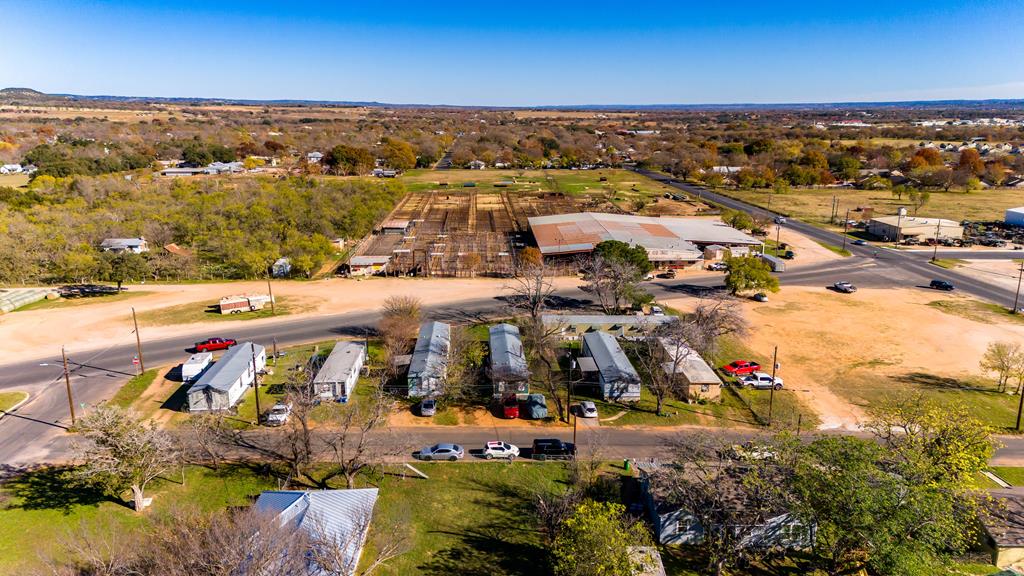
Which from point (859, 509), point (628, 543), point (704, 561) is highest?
point (859, 509)

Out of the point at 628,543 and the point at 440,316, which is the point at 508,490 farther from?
the point at 440,316

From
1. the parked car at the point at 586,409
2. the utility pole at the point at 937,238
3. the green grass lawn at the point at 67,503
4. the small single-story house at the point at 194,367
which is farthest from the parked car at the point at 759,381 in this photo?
the utility pole at the point at 937,238

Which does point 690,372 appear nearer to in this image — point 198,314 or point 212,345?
point 212,345

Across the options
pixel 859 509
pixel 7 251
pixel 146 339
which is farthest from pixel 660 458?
pixel 7 251

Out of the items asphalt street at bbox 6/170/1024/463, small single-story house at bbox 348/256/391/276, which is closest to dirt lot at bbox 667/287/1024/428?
asphalt street at bbox 6/170/1024/463

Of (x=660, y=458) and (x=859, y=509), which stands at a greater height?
Answer: (x=859, y=509)

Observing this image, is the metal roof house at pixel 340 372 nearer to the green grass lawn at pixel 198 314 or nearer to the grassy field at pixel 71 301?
the green grass lawn at pixel 198 314

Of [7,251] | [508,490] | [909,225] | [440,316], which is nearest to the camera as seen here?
[508,490]
